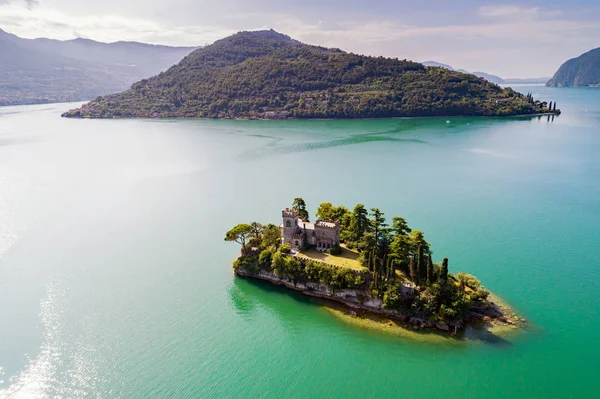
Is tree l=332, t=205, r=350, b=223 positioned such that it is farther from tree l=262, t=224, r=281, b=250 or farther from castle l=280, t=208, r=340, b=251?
tree l=262, t=224, r=281, b=250

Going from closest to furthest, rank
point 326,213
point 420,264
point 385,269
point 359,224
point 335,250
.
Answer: point 420,264
point 385,269
point 335,250
point 359,224
point 326,213

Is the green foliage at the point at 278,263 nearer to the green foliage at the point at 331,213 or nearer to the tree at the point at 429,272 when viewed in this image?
the green foliage at the point at 331,213

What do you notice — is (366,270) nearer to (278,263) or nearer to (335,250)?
(335,250)

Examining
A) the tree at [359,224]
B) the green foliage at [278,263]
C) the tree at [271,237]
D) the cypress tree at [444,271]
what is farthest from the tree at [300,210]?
the cypress tree at [444,271]

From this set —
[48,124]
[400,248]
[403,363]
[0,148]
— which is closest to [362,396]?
Answer: [403,363]

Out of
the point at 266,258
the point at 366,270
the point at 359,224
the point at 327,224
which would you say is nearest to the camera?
the point at 366,270

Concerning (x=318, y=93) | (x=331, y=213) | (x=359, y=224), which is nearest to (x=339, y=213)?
(x=331, y=213)
